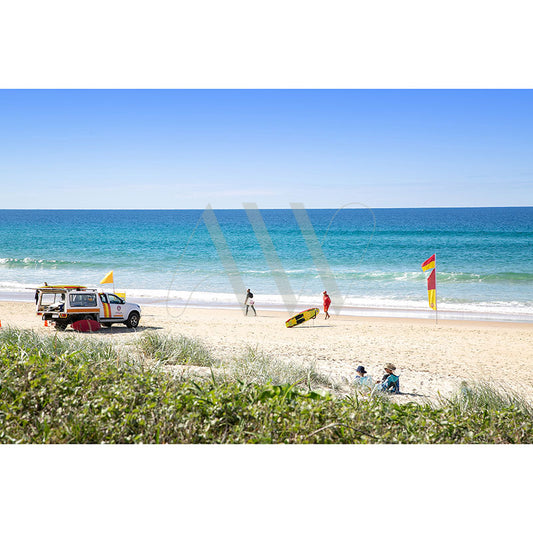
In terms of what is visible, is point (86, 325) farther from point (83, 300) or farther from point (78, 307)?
point (83, 300)

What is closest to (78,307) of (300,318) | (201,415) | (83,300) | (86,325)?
(83,300)

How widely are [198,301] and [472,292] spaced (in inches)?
671

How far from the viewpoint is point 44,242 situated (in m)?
72.1

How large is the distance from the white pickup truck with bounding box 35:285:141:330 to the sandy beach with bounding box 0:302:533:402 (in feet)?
1.37

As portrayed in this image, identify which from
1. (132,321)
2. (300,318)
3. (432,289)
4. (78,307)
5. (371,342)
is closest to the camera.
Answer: (371,342)

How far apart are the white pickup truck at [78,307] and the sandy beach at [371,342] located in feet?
1.37

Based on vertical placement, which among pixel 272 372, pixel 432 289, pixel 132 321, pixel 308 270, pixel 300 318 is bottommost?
pixel 132 321

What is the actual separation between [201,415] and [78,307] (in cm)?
1316

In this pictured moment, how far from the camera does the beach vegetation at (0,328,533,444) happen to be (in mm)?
3781

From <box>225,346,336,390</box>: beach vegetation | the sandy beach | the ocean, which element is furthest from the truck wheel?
<box>225,346,336,390</box>: beach vegetation

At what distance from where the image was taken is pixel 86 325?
1562 cm

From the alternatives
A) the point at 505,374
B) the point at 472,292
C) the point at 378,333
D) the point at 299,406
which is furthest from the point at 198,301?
the point at 299,406

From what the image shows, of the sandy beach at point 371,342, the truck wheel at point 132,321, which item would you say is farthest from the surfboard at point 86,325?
the truck wheel at point 132,321

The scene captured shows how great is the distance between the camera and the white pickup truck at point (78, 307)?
15.7 meters
